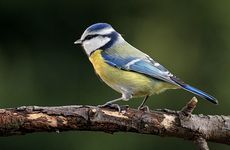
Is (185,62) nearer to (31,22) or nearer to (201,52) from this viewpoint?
(201,52)

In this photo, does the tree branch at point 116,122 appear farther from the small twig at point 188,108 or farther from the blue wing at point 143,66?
the blue wing at point 143,66

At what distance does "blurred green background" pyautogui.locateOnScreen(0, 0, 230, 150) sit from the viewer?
7.94 metres

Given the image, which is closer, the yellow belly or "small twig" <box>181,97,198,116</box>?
"small twig" <box>181,97,198,116</box>

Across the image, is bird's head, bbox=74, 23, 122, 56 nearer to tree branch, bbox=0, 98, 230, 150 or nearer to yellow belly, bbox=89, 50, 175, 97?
yellow belly, bbox=89, 50, 175, 97

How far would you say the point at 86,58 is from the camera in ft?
27.1

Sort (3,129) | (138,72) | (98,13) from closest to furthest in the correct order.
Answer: (3,129) → (138,72) → (98,13)

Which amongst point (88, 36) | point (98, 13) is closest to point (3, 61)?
point (98, 13)

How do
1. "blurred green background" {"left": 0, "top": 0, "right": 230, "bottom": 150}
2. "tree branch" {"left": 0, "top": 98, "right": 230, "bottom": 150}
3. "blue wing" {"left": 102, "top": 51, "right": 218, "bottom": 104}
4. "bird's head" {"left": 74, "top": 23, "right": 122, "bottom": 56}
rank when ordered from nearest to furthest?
"tree branch" {"left": 0, "top": 98, "right": 230, "bottom": 150} → "blue wing" {"left": 102, "top": 51, "right": 218, "bottom": 104} → "bird's head" {"left": 74, "top": 23, "right": 122, "bottom": 56} → "blurred green background" {"left": 0, "top": 0, "right": 230, "bottom": 150}

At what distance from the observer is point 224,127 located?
4258 millimetres

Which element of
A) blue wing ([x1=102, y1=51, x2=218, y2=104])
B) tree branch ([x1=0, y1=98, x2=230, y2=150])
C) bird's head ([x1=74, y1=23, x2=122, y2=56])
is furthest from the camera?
bird's head ([x1=74, y1=23, x2=122, y2=56])

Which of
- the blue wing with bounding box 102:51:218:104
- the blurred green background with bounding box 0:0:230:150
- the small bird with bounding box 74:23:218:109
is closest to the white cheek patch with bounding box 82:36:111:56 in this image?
the small bird with bounding box 74:23:218:109

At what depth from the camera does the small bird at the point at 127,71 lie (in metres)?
4.55

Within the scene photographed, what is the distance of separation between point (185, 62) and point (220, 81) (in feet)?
1.25

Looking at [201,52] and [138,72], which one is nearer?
[138,72]
